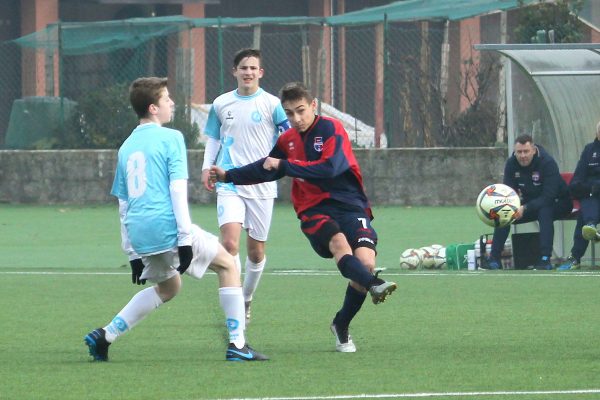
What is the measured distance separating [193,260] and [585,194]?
740 centimetres

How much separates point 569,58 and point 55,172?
372 inches

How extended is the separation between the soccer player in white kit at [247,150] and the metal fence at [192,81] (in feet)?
38.1

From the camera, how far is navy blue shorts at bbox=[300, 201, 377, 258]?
8.85 metres

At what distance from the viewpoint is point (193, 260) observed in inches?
328

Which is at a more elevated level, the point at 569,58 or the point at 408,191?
the point at 569,58

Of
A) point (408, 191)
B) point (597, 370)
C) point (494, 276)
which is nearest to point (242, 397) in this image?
point (597, 370)

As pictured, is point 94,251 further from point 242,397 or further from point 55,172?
point 242,397

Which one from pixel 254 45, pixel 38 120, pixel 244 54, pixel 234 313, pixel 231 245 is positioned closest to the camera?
pixel 234 313

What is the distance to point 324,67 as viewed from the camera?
77.3 feet

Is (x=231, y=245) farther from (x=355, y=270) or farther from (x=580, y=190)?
(x=580, y=190)

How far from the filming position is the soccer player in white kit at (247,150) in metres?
10.8

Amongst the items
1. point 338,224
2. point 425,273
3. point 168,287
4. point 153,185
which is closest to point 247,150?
point 338,224

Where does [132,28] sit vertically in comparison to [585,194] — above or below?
above

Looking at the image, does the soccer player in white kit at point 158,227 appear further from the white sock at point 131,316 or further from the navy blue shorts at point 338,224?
the navy blue shorts at point 338,224
